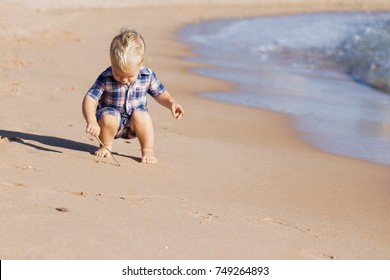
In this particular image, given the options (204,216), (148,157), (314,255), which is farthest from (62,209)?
(148,157)

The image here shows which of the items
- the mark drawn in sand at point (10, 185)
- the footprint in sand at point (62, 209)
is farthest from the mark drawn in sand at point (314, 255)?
the mark drawn in sand at point (10, 185)

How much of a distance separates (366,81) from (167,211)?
8.19m

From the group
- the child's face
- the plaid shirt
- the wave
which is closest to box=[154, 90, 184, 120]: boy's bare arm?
the plaid shirt

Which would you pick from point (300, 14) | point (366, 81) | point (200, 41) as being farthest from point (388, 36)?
point (300, 14)

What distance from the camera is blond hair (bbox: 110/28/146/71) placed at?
15.7 feet

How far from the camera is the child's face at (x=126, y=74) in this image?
15.9ft

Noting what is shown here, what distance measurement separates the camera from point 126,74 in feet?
16.0

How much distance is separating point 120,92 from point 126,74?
0.67ft

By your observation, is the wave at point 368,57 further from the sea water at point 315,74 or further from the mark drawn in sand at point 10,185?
the mark drawn in sand at point 10,185

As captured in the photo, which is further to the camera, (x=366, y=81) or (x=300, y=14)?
(x=300, y=14)

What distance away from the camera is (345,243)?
3652 millimetres
